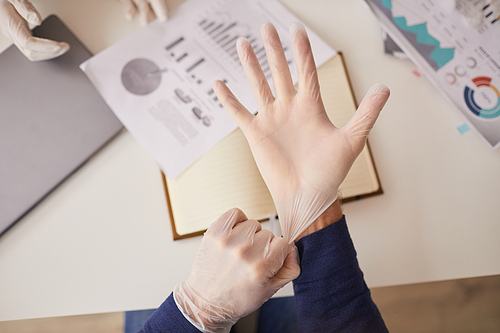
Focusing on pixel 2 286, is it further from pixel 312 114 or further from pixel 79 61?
pixel 312 114

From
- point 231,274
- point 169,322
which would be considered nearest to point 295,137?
point 231,274

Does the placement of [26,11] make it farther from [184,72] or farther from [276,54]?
[276,54]

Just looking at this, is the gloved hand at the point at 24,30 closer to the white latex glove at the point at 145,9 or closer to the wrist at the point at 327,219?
the white latex glove at the point at 145,9

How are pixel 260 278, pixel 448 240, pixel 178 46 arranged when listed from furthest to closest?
pixel 178 46 → pixel 448 240 → pixel 260 278

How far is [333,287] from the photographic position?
20.4 inches

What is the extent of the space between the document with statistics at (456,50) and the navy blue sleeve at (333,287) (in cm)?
39

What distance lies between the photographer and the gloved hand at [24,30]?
0.64 metres

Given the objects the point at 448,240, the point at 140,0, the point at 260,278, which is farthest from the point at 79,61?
the point at 448,240

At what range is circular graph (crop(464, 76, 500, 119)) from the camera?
0.64 metres

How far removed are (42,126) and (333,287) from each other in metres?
0.64

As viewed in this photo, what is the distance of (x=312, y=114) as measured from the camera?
542 mm

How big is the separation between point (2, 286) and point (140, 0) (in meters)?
0.64

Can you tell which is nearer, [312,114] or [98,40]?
[312,114]

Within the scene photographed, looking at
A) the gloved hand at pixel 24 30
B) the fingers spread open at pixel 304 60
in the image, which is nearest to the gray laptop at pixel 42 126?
the gloved hand at pixel 24 30
